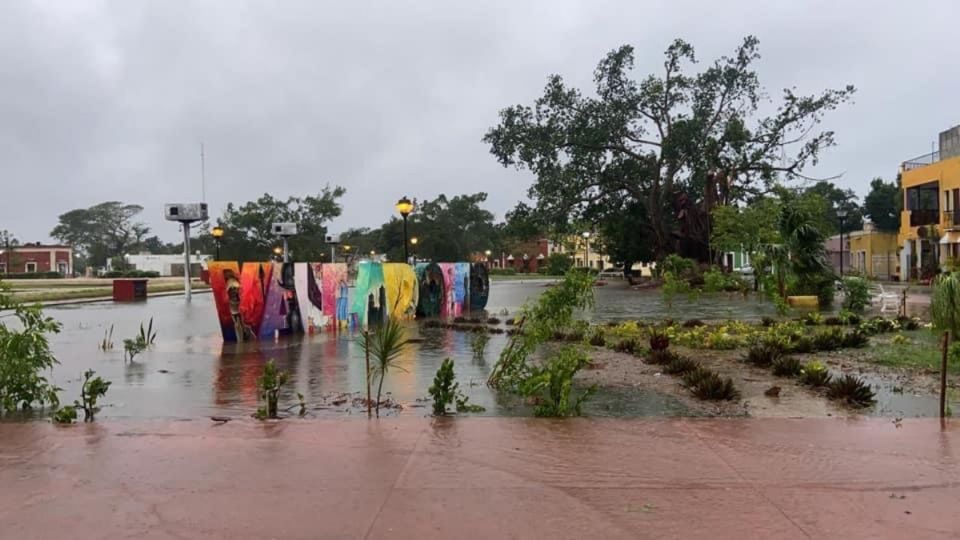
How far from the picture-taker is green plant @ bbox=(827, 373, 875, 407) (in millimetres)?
7293

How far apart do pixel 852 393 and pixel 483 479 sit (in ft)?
14.9

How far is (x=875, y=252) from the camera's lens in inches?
2041

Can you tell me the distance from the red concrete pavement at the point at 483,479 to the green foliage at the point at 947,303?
2116 mm

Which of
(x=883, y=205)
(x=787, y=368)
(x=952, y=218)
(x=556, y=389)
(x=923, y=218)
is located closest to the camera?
(x=556, y=389)

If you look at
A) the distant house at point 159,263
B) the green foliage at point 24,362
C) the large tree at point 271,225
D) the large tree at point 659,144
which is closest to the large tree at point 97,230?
the distant house at point 159,263

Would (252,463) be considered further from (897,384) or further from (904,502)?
(897,384)

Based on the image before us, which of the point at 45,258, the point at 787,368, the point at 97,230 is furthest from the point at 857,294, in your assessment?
the point at 97,230

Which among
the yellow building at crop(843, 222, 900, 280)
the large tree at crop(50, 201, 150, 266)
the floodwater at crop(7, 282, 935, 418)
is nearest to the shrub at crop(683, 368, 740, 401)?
the floodwater at crop(7, 282, 935, 418)

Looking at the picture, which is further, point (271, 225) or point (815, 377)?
point (271, 225)

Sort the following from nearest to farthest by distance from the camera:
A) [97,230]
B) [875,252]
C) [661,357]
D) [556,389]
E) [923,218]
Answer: [556,389]
[661,357]
[923,218]
[875,252]
[97,230]

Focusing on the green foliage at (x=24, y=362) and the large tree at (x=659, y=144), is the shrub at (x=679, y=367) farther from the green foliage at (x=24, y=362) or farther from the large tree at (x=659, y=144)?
the large tree at (x=659, y=144)

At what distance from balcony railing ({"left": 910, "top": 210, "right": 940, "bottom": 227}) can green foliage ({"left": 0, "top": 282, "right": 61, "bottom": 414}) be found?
44.6 m

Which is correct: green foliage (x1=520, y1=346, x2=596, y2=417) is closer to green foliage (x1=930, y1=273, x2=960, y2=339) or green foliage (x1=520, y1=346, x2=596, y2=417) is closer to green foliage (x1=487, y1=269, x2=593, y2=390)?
green foliage (x1=487, y1=269, x2=593, y2=390)

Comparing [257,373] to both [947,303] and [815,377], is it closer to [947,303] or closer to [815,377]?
[815,377]
